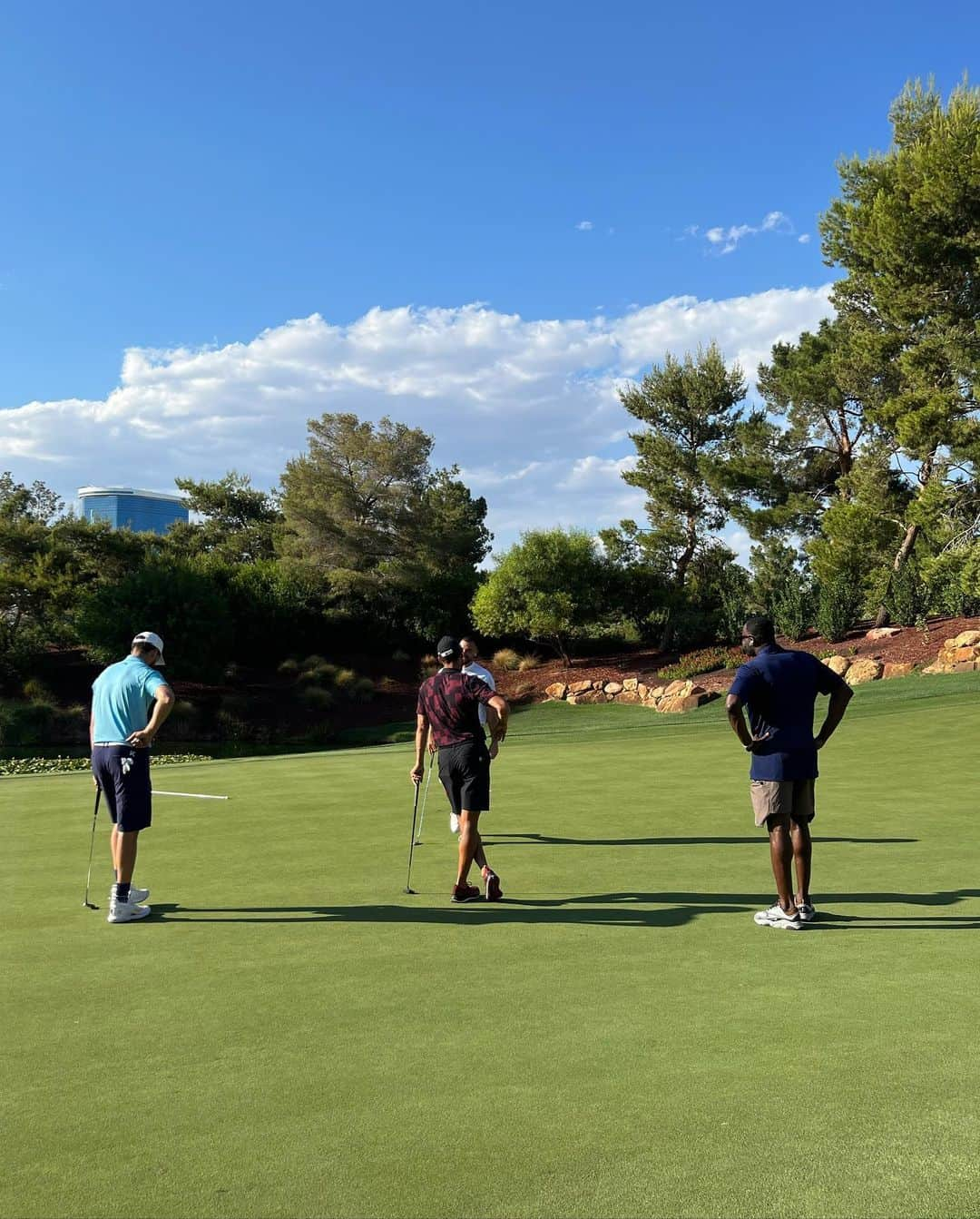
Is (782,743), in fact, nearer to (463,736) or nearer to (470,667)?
(463,736)

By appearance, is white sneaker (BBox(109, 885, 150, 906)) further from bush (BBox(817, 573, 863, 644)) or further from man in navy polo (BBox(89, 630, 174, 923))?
bush (BBox(817, 573, 863, 644))

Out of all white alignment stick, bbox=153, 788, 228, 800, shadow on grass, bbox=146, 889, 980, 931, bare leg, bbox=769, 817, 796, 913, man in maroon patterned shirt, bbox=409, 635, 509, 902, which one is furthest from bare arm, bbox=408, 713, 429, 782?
white alignment stick, bbox=153, 788, 228, 800

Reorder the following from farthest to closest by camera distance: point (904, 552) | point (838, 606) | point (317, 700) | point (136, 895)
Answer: point (317, 700), point (838, 606), point (904, 552), point (136, 895)

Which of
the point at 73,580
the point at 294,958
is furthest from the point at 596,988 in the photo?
the point at 73,580

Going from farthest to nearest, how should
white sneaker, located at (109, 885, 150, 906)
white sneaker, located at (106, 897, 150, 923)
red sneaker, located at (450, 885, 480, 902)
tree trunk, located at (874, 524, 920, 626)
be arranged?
tree trunk, located at (874, 524, 920, 626) → red sneaker, located at (450, 885, 480, 902) → white sneaker, located at (109, 885, 150, 906) → white sneaker, located at (106, 897, 150, 923)

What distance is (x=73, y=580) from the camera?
43.1 m

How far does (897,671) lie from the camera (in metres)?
28.9

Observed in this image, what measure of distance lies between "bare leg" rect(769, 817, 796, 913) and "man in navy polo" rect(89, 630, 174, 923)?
423 cm

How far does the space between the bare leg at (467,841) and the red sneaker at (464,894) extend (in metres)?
0.04

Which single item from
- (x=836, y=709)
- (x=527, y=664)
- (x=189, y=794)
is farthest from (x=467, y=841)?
(x=527, y=664)

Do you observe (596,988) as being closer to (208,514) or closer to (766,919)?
(766,919)

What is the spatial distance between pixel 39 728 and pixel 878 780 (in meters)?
31.4

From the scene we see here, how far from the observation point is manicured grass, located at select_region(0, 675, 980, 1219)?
3303 mm

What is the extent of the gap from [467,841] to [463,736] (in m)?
0.82
